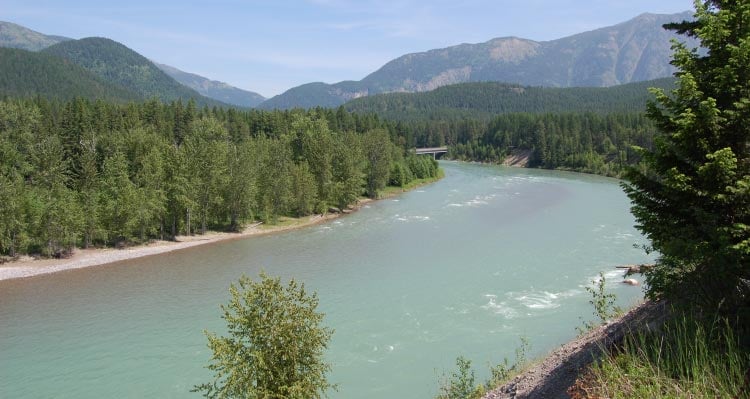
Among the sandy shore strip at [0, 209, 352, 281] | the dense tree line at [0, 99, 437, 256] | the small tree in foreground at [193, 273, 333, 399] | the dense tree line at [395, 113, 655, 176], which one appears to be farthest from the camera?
the dense tree line at [395, 113, 655, 176]

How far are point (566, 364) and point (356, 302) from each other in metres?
17.2

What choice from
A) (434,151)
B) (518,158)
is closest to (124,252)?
(518,158)

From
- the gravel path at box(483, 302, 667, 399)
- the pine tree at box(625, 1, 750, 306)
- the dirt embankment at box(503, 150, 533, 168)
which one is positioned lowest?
the dirt embankment at box(503, 150, 533, 168)

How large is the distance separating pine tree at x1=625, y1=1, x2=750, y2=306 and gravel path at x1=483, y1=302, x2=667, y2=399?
10.5 feet

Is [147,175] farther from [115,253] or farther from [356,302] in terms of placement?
[356,302]

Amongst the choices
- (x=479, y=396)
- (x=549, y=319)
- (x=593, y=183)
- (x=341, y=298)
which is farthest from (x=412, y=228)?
(x=593, y=183)

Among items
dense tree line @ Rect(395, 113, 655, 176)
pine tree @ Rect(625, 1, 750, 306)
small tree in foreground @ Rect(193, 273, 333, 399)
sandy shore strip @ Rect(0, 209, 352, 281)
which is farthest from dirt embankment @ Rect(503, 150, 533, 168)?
small tree in foreground @ Rect(193, 273, 333, 399)

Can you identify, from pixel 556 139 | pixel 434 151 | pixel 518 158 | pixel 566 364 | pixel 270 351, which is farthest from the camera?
pixel 434 151

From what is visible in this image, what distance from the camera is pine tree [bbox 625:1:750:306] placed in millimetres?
10531

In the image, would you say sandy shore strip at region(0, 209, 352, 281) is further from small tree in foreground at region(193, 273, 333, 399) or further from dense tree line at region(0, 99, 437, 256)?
small tree in foreground at region(193, 273, 333, 399)

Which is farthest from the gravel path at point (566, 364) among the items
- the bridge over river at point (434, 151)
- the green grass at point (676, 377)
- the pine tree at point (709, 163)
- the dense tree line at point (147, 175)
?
the bridge over river at point (434, 151)

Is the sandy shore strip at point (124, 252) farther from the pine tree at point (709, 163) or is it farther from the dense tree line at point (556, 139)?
the dense tree line at point (556, 139)

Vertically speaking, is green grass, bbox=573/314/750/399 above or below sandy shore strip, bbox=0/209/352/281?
above

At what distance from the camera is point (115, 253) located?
45.6m
